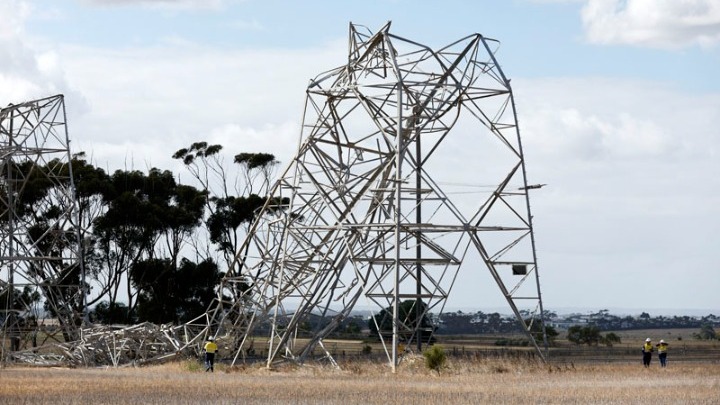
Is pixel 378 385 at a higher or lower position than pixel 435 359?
lower

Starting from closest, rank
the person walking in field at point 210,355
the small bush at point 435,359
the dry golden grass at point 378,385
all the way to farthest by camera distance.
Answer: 1. the dry golden grass at point 378,385
2. the small bush at point 435,359
3. the person walking in field at point 210,355

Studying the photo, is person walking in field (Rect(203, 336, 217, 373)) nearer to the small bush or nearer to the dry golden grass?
the dry golden grass

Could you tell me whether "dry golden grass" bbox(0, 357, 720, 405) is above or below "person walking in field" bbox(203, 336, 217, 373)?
below

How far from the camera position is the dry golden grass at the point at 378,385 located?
31.4m

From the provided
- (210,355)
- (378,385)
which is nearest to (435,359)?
(378,385)

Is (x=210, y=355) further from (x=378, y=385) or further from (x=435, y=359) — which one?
(x=378, y=385)

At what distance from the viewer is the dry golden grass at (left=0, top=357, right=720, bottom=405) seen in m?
31.4

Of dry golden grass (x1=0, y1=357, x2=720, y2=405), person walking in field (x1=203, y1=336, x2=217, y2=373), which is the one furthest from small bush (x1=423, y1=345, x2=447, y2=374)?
person walking in field (x1=203, y1=336, x2=217, y2=373)

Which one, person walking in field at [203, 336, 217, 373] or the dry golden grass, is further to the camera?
person walking in field at [203, 336, 217, 373]

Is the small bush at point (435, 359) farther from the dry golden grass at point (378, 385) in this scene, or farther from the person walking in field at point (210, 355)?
the person walking in field at point (210, 355)

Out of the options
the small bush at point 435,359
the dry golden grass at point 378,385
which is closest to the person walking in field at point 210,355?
the dry golden grass at point 378,385

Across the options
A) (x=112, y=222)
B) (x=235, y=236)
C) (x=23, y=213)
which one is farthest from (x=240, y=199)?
(x=23, y=213)

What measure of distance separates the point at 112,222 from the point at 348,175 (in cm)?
3467

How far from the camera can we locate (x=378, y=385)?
37031mm
